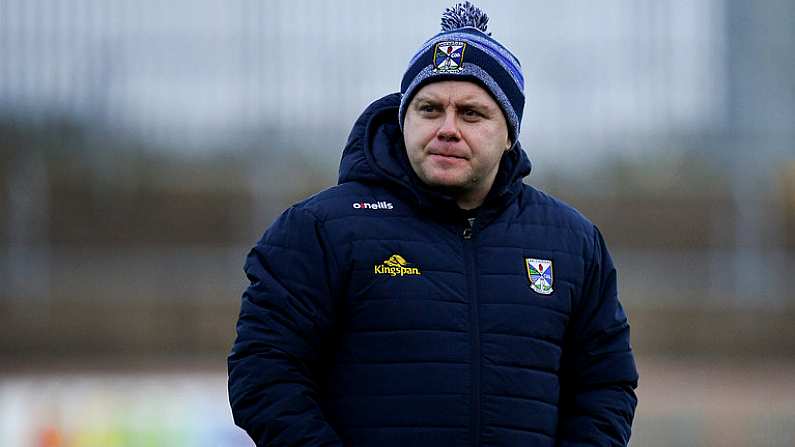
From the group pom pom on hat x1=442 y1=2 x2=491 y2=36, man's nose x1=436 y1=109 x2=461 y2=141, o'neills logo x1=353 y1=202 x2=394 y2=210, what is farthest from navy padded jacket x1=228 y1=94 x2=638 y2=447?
pom pom on hat x1=442 y1=2 x2=491 y2=36

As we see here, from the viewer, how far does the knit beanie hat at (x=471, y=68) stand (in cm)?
241

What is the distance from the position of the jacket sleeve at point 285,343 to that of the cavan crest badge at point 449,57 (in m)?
0.38

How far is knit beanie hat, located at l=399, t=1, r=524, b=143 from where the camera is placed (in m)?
2.41

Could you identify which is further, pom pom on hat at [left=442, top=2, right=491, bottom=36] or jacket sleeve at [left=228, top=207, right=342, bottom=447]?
pom pom on hat at [left=442, top=2, right=491, bottom=36]

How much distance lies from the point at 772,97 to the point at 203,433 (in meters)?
14.1

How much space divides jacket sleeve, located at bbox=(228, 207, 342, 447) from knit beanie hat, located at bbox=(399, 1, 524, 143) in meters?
0.36

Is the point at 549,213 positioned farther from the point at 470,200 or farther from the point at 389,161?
the point at 389,161

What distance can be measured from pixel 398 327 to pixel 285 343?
20 centimetres

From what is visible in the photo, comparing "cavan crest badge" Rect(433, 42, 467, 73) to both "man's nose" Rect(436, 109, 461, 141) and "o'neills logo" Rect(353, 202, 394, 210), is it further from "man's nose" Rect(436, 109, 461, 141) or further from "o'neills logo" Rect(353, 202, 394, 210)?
"o'neills logo" Rect(353, 202, 394, 210)

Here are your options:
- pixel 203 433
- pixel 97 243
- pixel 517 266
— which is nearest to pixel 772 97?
pixel 97 243

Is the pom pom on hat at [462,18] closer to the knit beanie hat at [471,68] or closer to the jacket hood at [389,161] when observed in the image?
the knit beanie hat at [471,68]

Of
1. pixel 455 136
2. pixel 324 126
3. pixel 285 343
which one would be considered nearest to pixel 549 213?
pixel 455 136

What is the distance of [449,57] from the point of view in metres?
2.43

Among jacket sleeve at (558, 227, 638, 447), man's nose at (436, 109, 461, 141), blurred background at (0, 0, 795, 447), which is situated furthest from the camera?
blurred background at (0, 0, 795, 447)
